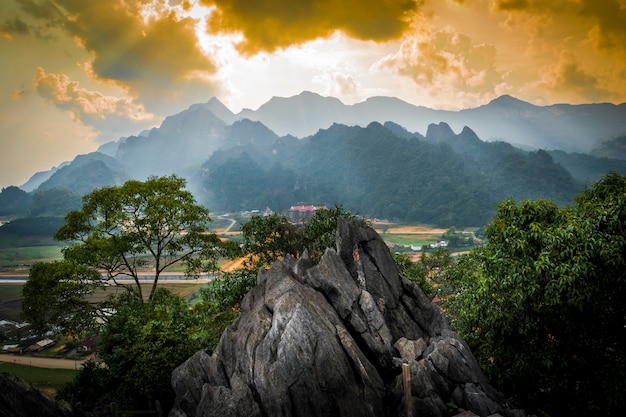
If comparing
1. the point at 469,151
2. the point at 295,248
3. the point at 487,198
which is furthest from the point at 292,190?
the point at 295,248

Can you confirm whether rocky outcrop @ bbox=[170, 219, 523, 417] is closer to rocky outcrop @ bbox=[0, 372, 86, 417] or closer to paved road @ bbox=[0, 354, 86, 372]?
rocky outcrop @ bbox=[0, 372, 86, 417]

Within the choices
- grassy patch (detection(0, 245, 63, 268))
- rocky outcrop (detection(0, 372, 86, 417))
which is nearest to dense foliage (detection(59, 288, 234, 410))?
rocky outcrop (detection(0, 372, 86, 417))

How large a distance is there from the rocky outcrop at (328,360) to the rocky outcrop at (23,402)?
7.87 ft

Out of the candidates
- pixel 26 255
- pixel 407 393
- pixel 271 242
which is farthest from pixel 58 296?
pixel 26 255

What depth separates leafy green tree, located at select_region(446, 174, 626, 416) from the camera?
24.3 feet

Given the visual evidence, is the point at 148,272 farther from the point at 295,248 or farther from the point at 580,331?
the point at 580,331

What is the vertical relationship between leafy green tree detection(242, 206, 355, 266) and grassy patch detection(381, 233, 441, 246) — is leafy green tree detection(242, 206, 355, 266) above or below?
above

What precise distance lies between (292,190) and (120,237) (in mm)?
129382

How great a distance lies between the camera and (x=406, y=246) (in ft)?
242

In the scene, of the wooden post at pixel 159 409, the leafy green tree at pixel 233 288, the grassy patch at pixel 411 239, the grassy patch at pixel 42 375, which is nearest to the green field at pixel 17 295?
the grassy patch at pixel 42 375

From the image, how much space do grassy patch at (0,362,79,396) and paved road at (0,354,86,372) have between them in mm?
842

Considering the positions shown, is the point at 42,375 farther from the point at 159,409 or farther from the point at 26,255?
the point at 26,255

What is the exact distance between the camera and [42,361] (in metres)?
26.7

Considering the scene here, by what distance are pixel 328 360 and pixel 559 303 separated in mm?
5204
